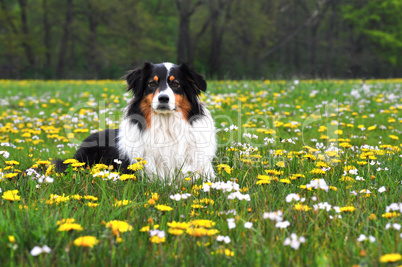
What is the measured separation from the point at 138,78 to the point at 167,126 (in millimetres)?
661

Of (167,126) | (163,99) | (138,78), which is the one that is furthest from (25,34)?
(163,99)

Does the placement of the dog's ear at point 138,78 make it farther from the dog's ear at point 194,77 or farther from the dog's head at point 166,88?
the dog's ear at point 194,77

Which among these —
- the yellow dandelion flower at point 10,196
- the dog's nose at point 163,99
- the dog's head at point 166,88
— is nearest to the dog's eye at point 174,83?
the dog's head at point 166,88

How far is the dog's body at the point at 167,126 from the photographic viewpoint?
161 inches

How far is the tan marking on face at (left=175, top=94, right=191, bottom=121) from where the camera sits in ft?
13.4

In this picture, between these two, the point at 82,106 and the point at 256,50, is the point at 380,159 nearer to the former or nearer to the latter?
the point at 82,106

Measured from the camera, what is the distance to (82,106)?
966 cm

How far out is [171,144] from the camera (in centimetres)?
418

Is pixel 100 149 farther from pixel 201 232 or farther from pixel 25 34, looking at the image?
pixel 25 34

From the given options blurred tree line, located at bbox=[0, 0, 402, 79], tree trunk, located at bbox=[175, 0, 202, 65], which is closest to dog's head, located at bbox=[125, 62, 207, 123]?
tree trunk, located at bbox=[175, 0, 202, 65]

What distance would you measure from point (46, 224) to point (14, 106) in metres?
9.26

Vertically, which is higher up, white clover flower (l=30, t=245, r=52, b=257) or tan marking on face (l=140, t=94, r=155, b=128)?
tan marking on face (l=140, t=94, r=155, b=128)

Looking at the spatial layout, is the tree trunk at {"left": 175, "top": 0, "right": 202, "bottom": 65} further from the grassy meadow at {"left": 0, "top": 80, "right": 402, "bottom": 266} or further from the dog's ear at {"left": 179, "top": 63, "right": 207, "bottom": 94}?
the grassy meadow at {"left": 0, "top": 80, "right": 402, "bottom": 266}

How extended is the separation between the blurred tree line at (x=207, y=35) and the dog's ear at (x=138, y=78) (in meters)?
20.9
